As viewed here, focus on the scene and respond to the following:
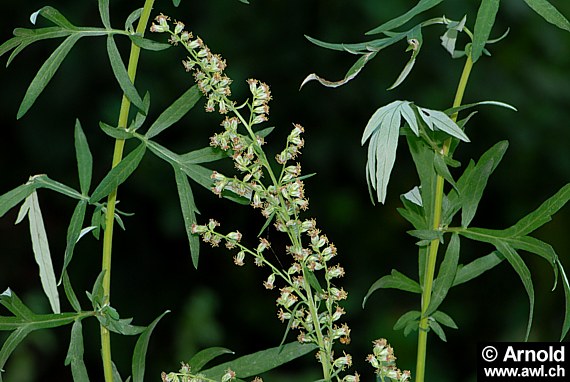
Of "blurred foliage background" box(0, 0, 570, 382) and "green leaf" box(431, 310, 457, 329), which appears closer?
"green leaf" box(431, 310, 457, 329)

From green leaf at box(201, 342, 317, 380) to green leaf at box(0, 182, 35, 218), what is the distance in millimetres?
213

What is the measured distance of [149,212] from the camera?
89.8 inches

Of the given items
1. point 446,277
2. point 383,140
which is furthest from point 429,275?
point 383,140

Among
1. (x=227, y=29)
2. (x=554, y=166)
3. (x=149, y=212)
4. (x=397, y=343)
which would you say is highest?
(x=227, y=29)

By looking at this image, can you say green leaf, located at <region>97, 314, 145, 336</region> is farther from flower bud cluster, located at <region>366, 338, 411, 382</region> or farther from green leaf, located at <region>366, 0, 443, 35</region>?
green leaf, located at <region>366, 0, 443, 35</region>

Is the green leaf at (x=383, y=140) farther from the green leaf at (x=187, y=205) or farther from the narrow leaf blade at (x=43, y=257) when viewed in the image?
the narrow leaf blade at (x=43, y=257)

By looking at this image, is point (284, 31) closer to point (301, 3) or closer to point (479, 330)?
point (301, 3)

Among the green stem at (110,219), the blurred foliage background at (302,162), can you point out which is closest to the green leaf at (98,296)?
the green stem at (110,219)

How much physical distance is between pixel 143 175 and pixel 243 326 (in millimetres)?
463

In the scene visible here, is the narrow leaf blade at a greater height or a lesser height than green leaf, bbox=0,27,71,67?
lesser

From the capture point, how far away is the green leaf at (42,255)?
2.50 ft

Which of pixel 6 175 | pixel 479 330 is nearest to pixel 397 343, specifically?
pixel 479 330

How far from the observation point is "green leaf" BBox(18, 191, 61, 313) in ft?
2.50

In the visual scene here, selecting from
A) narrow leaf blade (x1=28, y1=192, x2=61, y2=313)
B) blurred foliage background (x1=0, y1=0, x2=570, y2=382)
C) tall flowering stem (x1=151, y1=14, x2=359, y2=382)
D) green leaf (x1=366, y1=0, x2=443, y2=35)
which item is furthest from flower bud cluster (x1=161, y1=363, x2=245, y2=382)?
blurred foliage background (x1=0, y1=0, x2=570, y2=382)
